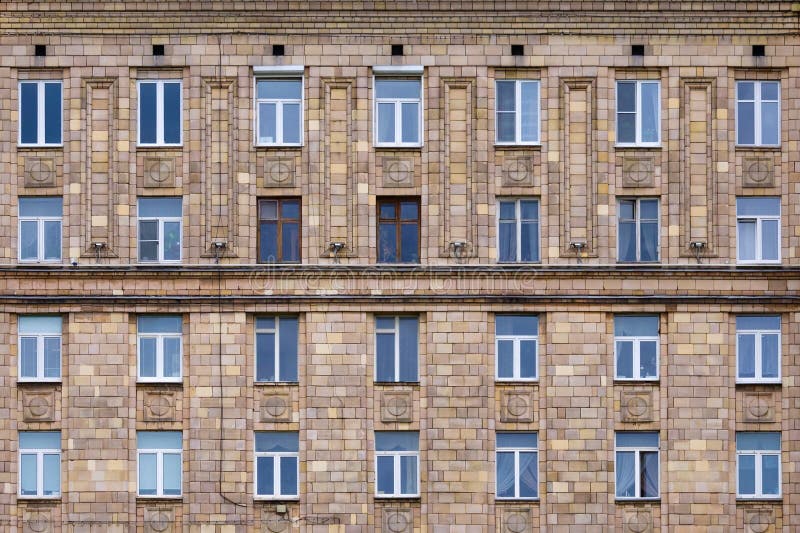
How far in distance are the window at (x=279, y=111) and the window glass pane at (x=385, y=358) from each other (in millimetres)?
5282

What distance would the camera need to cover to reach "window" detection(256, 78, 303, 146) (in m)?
40.4

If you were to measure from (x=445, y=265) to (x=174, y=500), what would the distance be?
870 centimetres

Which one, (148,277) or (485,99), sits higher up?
(485,99)

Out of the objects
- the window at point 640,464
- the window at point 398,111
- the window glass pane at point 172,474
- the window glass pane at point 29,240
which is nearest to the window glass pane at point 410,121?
the window at point 398,111

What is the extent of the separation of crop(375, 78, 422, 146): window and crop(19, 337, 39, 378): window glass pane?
9.82 metres

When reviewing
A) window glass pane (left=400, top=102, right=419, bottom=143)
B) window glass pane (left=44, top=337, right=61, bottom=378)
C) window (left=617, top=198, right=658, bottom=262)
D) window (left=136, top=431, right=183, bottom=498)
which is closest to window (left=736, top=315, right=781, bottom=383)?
window (left=617, top=198, right=658, bottom=262)

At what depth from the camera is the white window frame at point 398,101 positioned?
132ft

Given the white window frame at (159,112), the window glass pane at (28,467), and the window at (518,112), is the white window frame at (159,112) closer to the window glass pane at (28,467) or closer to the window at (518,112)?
the window at (518,112)

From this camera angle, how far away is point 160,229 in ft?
132

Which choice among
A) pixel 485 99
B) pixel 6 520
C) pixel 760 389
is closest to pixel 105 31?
pixel 485 99

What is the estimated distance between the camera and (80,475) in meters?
39.4

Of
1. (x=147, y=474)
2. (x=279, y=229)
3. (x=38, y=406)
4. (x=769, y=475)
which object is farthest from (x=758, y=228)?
(x=38, y=406)

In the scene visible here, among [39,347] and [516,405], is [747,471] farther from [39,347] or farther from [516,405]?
[39,347]

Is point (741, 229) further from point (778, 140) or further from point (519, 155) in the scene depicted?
point (519, 155)
